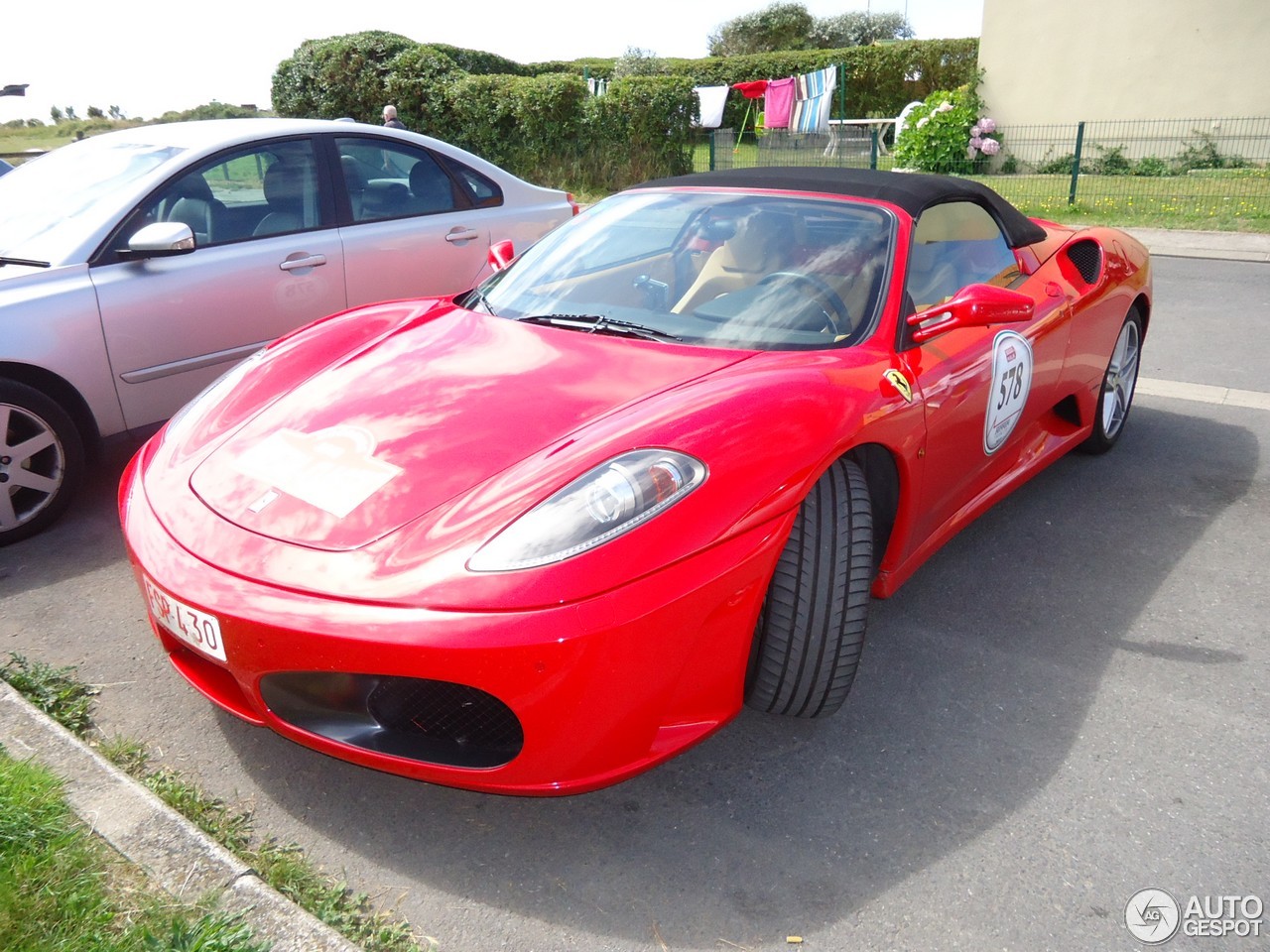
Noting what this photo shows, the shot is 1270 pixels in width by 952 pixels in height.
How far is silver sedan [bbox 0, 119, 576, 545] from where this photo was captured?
3707 millimetres

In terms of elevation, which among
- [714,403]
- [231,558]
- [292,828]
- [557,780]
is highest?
[714,403]

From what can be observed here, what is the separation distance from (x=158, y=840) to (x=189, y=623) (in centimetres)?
44

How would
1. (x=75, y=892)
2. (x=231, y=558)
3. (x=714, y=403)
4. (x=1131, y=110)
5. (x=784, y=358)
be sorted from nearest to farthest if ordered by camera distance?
1. (x=75, y=892)
2. (x=231, y=558)
3. (x=714, y=403)
4. (x=784, y=358)
5. (x=1131, y=110)

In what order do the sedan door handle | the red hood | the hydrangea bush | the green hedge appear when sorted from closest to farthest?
the red hood
the sedan door handle
the hydrangea bush
the green hedge

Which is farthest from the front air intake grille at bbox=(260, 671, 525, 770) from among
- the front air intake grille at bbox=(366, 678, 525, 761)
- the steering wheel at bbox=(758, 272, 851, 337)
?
the steering wheel at bbox=(758, 272, 851, 337)

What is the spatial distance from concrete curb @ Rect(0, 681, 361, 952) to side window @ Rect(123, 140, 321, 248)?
232 centimetres

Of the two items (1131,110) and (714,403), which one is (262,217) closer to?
(714,403)

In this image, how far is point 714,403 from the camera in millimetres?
2375

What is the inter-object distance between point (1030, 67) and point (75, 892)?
59.2 feet

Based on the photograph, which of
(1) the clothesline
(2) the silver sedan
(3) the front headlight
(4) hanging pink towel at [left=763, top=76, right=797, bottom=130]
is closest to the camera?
(3) the front headlight

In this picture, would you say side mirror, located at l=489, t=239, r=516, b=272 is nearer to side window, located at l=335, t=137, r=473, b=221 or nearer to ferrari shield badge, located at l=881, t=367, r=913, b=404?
side window, located at l=335, t=137, r=473, b=221

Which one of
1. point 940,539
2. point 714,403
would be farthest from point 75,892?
point 940,539

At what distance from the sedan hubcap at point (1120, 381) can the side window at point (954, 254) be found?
3.01 feet

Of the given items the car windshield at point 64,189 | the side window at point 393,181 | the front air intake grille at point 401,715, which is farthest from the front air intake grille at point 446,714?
the side window at point 393,181
